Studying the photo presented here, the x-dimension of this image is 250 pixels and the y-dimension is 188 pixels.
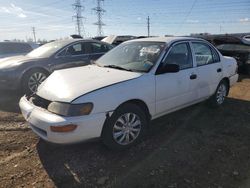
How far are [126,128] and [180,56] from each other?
1719 millimetres

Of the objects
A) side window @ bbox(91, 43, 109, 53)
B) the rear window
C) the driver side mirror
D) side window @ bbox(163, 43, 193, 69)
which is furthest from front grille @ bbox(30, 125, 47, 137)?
the rear window

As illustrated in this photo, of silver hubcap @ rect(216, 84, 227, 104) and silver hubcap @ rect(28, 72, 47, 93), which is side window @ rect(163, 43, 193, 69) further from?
silver hubcap @ rect(28, 72, 47, 93)

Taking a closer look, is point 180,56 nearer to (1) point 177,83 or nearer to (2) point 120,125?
(1) point 177,83

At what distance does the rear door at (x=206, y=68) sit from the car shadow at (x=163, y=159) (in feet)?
2.49

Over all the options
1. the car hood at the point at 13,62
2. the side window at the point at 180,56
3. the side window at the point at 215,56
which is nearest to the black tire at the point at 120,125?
the side window at the point at 180,56

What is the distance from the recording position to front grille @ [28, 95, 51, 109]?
345 centimetres

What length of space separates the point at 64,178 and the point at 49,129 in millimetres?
606

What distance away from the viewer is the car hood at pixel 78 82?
3293mm

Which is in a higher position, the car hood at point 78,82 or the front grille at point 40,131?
the car hood at point 78,82

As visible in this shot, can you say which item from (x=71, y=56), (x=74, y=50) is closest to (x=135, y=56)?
(x=71, y=56)

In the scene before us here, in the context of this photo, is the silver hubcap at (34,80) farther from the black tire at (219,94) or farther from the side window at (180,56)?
the black tire at (219,94)

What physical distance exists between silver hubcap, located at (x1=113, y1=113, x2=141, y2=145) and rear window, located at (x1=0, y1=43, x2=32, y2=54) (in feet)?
28.3

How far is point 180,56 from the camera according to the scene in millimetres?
4484

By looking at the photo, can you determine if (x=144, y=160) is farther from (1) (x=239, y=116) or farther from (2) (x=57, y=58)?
(2) (x=57, y=58)
